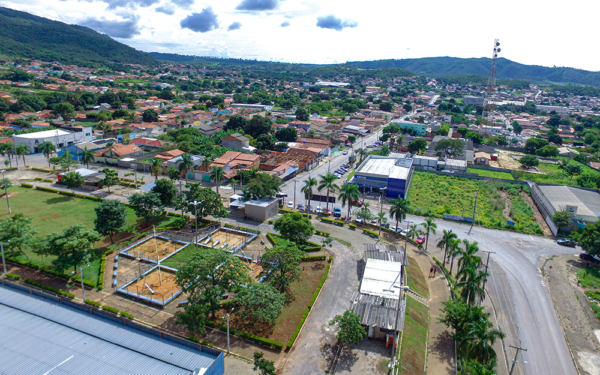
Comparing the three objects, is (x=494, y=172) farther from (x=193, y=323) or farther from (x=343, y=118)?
(x=193, y=323)

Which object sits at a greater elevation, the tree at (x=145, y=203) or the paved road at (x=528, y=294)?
the tree at (x=145, y=203)

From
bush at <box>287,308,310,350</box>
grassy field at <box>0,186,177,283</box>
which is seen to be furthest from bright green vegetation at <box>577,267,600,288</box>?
grassy field at <box>0,186,177,283</box>

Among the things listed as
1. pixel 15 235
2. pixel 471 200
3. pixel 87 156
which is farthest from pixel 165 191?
pixel 471 200

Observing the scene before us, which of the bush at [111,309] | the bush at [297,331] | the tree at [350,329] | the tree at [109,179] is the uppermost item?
the tree at [109,179]

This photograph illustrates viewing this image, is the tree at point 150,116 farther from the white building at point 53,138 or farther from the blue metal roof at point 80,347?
the blue metal roof at point 80,347

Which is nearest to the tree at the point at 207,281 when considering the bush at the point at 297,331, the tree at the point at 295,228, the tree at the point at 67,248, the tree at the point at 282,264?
the tree at the point at 282,264

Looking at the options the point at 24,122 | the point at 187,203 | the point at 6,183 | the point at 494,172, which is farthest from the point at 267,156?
the point at 24,122
